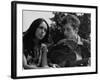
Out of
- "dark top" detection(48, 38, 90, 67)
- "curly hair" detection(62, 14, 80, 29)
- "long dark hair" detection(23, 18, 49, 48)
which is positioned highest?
"curly hair" detection(62, 14, 80, 29)

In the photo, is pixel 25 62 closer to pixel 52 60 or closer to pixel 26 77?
pixel 26 77

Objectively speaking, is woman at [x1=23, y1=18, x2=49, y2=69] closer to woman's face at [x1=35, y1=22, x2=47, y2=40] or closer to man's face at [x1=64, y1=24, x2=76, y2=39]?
woman's face at [x1=35, y1=22, x2=47, y2=40]

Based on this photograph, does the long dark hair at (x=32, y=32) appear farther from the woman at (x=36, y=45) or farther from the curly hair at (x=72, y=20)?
the curly hair at (x=72, y=20)

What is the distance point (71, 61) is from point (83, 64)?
11 centimetres

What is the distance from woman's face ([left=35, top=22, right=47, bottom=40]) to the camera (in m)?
1.64

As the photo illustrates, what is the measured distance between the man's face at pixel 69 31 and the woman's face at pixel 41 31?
17cm

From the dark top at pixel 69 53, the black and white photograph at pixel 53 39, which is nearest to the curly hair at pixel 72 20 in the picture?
the black and white photograph at pixel 53 39

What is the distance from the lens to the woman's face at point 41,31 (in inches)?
64.5

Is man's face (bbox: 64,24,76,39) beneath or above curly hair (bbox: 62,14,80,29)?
beneath

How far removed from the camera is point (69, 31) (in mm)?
1729

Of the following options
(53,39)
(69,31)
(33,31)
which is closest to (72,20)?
(69,31)

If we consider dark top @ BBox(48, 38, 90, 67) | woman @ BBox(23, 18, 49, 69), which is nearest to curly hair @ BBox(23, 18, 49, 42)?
woman @ BBox(23, 18, 49, 69)

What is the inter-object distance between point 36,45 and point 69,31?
289mm
